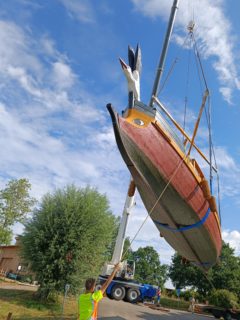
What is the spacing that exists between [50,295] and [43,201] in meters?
4.21

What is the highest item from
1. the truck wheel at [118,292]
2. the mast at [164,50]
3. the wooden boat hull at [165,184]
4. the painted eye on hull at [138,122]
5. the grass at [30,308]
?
the mast at [164,50]

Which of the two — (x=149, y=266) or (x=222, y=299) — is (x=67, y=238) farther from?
(x=149, y=266)

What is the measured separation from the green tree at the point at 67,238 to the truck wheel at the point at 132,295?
2520mm

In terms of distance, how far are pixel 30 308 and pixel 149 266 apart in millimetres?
66940

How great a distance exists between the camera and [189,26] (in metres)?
9.51

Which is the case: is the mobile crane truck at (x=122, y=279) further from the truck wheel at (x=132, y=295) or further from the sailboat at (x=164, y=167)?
the sailboat at (x=164, y=167)

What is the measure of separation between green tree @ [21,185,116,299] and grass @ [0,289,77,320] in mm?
693

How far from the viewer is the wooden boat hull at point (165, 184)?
658 centimetres

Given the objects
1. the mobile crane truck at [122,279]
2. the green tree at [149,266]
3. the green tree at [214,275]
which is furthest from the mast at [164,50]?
the green tree at [149,266]

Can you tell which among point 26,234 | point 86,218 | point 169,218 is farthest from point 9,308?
point 169,218

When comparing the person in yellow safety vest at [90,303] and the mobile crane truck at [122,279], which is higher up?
the mobile crane truck at [122,279]

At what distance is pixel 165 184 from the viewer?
23.3ft

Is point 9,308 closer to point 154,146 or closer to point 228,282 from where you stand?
point 154,146

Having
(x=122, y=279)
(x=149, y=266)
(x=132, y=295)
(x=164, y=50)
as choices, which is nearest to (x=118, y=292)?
(x=122, y=279)
